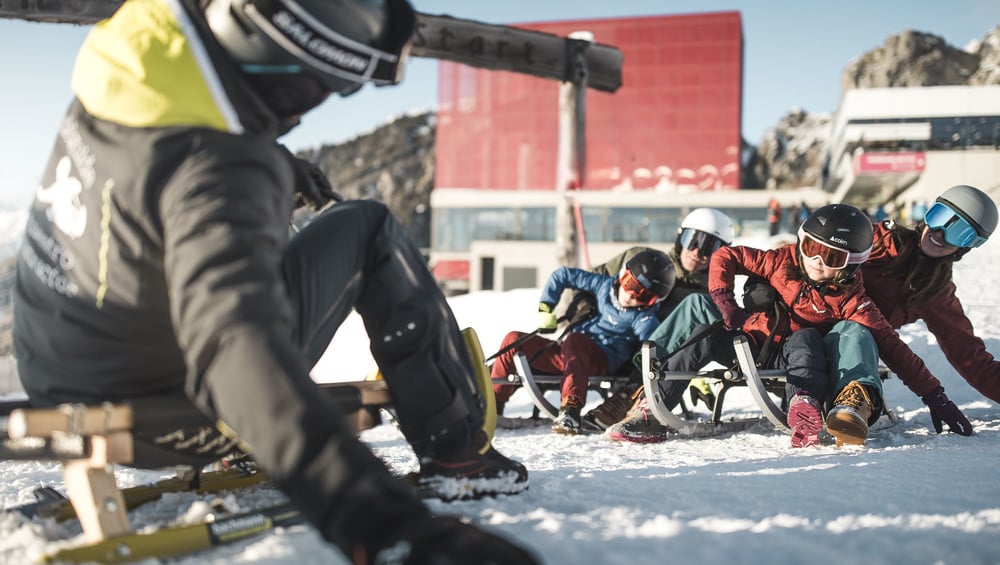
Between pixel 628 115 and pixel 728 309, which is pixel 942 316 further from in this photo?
pixel 628 115

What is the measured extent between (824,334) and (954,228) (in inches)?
37.5

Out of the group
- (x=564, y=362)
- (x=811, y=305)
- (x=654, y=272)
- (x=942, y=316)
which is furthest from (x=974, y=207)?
(x=564, y=362)

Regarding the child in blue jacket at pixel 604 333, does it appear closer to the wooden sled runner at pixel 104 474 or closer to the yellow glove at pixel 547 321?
the yellow glove at pixel 547 321

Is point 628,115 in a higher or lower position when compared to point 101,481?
higher

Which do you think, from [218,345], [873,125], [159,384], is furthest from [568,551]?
[873,125]

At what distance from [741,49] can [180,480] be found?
5135cm

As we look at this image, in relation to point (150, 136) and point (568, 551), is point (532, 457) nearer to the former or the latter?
point (568, 551)

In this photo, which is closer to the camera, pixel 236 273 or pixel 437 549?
pixel 437 549

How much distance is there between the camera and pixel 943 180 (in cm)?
3338

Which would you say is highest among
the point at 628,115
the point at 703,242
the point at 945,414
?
the point at 628,115

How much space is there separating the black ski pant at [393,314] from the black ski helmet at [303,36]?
414 mm

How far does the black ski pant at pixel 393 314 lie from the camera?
1779mm

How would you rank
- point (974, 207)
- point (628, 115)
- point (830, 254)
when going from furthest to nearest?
1. point (628, 115)
2. point (974, 207)
3. point (830, 254)

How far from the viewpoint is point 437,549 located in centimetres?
102
